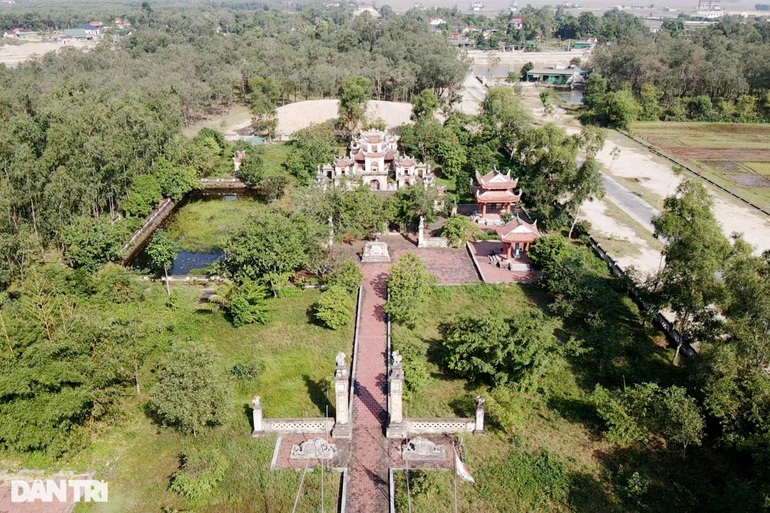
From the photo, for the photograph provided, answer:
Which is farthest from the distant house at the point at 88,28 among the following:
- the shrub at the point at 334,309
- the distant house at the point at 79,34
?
the shrub at the point at 334,309

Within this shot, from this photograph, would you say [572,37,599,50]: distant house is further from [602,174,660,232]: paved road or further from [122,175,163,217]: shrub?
[122,175,163,217]: shrub

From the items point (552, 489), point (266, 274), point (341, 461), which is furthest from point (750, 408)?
point (266, 274)

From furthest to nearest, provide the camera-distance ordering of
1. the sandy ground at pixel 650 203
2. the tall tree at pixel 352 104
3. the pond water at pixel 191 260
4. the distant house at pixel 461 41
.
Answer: the distant house at pixel 461 41, the tall tree at pixel 352 104, the sandy ground at pixel 650 203, the pond water at pixel 191 260

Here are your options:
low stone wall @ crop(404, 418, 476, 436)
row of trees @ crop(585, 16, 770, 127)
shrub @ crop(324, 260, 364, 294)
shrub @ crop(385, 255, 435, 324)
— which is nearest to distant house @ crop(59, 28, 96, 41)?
row of trees @ crop(585, 16, 770, 127)

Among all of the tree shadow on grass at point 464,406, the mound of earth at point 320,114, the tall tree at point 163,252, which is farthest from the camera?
the mound of earth at point 320,114

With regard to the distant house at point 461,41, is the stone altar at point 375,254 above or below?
below

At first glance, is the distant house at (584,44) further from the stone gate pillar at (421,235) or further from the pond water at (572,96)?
the stone gate pillar at (421,235)

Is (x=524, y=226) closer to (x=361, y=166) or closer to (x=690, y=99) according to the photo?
(x=361, y=166)
